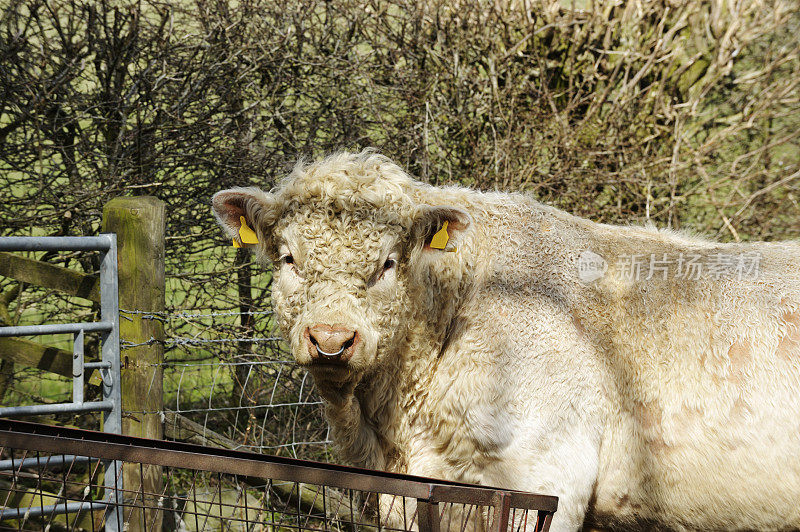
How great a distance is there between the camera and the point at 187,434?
484 centimetres

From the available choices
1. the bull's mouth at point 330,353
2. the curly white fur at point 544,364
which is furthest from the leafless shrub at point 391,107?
the bull's mouth at point 330,353

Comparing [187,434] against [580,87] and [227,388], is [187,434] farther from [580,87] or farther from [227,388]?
[580,87]

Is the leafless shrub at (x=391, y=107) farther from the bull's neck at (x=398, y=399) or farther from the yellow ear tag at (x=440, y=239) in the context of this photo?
the yellow ear tag at (x=440, y=239)

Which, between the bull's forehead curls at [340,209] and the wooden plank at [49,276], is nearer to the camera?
the bull's forehead curls at [340,209]

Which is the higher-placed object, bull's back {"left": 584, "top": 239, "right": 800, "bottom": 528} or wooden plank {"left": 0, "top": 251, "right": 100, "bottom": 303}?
wooden plank {"left": 0, "top": 251, "right": 100, "bottom": 303}

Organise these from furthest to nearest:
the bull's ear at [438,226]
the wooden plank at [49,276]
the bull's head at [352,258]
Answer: the wooden plank at [49,276]
the bull's ear at [438,226]
the bull's head at [352,258]

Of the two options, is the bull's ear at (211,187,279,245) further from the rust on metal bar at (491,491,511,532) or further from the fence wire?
the fence wire

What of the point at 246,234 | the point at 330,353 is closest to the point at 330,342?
the point at 330,353

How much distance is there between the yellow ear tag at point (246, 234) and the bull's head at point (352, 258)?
0.02 metres

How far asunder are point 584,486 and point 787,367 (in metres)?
1.16

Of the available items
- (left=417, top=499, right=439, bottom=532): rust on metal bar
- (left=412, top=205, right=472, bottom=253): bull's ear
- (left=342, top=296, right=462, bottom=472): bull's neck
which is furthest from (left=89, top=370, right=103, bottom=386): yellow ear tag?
(left=417, top=499, right=439, bottom=532): rust on metal bar

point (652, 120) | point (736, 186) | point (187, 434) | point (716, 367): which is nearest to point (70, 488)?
point (187, 434)

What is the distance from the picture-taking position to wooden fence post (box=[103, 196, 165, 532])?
366 centimetres

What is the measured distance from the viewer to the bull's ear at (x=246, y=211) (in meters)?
3.29
